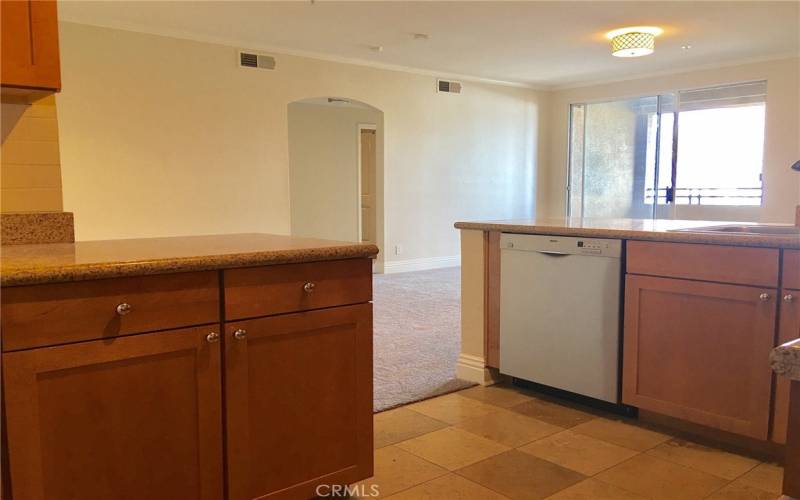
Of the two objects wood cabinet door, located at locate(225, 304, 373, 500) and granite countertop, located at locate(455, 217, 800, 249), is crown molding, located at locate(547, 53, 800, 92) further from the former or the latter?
wood cabinet door, located at locate(225, 304, 373, 500)

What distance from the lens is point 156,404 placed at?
1512 millimetres

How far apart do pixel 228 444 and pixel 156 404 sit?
0.23 metres

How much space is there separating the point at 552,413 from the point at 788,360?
87.0 inches

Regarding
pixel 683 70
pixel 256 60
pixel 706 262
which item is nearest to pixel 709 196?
pixel 683 70

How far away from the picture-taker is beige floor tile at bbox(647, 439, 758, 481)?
2209 mm

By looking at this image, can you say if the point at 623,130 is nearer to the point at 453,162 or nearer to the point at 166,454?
the point at 453,162

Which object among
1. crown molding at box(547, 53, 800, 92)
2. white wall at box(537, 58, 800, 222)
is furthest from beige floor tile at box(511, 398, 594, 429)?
crown molding at box(547, 53, 800, 92)

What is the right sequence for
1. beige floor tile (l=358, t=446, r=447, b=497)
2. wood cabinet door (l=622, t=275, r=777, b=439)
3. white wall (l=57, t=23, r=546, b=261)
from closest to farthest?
beige floor tile (l=358, t=446, r=447, b=497), wood cabinet door (l=622, t=275, r=777, b=439), white wall (l=57, t=23, r=546, b=261)

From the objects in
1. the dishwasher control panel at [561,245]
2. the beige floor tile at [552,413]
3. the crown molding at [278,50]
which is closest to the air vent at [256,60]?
the crown molding at [278,50]

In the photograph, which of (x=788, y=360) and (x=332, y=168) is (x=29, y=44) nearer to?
(x=788, y=360)

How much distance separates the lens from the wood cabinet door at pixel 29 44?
1.47m

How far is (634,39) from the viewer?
5621mm

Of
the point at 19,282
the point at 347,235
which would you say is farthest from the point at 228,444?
the point at 347,235

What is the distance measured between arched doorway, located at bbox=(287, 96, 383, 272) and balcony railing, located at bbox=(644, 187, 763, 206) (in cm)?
384
